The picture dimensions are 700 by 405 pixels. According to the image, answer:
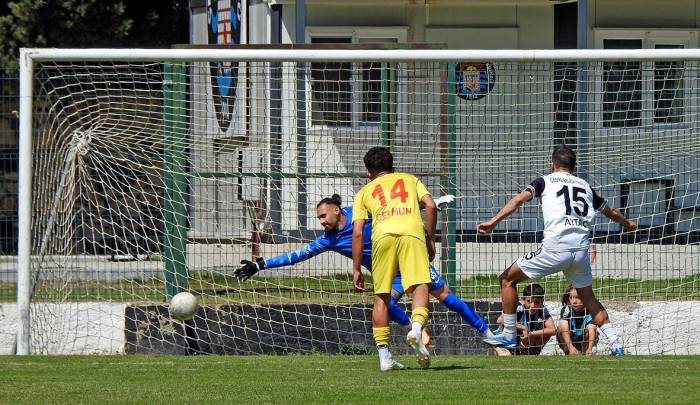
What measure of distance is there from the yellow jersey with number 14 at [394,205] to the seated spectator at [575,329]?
3.35m

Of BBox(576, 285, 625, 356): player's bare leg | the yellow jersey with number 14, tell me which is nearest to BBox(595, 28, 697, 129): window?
BBox(576, 285, 625, 356): player's bare leg

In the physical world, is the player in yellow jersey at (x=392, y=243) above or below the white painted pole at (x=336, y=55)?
below

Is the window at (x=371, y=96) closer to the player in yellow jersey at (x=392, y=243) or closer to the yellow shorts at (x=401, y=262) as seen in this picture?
the player in yellow jersey at (x=392, y=243)

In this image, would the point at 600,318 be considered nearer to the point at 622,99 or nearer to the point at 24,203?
the point at 622,99

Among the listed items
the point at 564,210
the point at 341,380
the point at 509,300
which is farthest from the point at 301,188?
the point at 341,380

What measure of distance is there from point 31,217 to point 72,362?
90.9 inches

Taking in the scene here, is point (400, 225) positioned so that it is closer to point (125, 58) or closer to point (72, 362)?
point (72, 362)

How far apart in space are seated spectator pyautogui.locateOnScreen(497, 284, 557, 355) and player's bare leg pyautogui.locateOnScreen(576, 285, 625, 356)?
126 centimetres

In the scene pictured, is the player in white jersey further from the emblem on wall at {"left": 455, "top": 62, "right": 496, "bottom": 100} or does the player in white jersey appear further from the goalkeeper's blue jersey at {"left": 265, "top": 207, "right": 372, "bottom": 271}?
the emblem on wall at {"left": 455, "top": 62, "right": 496, "bottom": 100}

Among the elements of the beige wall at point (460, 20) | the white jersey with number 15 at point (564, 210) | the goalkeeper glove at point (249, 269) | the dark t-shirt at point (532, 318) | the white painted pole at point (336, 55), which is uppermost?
the beige wall at point (460, 20)

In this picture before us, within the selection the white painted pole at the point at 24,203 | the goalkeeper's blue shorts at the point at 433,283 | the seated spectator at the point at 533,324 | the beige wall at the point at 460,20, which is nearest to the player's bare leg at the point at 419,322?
the goalkeeper's blue shorts at the point at 433,283

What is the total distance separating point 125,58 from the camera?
13500mm

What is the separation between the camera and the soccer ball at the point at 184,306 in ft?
41.1

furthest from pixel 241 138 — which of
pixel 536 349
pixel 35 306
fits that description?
pixel 536 349
